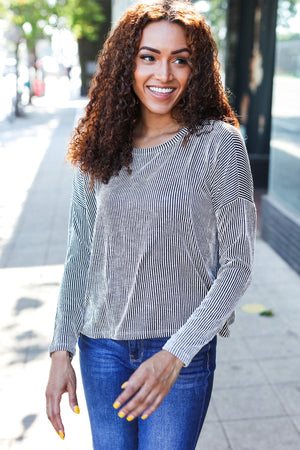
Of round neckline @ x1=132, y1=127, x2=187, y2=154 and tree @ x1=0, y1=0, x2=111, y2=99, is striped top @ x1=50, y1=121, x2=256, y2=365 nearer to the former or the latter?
round neckline @ x1=132, y1=127, x2=187, y2=154

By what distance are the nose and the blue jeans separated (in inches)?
30.4

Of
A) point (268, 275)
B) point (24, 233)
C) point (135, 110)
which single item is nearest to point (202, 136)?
point (135, 110)

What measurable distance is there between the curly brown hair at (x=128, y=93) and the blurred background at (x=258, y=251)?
166 mm

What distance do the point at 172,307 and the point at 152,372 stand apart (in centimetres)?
28

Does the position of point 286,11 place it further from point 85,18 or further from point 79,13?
point 85,18

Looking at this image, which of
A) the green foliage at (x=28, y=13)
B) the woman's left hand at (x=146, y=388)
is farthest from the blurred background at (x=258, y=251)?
the green foliage at (x=28, y=13)

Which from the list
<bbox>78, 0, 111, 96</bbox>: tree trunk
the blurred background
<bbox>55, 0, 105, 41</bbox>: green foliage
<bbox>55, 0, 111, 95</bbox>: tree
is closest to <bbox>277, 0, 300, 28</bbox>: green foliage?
the blurred background

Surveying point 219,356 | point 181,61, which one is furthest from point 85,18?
point 181,61

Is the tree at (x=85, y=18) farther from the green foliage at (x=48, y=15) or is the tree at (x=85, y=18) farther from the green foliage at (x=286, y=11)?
the green foliage at (x=286, y=11)

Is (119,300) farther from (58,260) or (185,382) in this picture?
(58,260)

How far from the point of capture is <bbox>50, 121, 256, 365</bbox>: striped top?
168cm

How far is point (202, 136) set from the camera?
178 centimetres

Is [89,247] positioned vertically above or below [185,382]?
above

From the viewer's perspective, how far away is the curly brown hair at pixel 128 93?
1.82 meters
